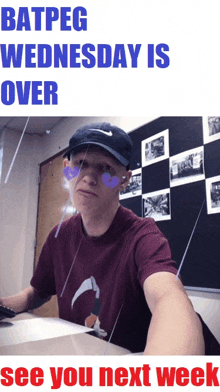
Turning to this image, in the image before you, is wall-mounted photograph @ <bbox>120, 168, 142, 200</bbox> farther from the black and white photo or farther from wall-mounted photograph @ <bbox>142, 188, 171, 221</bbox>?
the black and white photo

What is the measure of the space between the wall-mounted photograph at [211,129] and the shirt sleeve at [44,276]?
0.43 metres

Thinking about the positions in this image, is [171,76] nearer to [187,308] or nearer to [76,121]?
[76,121]

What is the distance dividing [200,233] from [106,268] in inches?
8.6

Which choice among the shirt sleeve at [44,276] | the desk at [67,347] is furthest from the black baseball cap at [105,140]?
the desk at [67,347]

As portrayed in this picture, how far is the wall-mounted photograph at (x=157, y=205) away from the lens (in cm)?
57

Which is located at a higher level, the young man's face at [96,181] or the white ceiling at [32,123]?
the white ceiling at [32,123]

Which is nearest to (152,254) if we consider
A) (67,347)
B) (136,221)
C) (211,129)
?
(136,221)

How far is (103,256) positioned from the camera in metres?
0.53

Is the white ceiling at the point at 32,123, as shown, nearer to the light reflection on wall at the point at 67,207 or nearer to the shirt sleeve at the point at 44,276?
the light reflection on wall at the point at 67,207

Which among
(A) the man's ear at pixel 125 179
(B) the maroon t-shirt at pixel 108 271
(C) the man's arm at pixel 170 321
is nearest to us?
(C) the man's arm at pixel 170 321

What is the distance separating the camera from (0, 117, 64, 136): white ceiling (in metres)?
0.57

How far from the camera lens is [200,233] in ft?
1.84

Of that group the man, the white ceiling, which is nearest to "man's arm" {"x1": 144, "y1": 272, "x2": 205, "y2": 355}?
the man

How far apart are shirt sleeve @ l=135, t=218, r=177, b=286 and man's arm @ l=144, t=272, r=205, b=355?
0.04 ft
